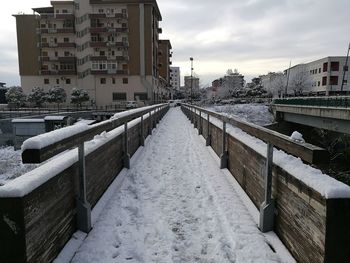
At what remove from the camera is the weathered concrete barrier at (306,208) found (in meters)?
3.03

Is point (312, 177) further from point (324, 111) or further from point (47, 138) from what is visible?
point (324, 111)

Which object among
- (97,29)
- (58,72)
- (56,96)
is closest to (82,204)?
(56,96)

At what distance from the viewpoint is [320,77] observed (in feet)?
312

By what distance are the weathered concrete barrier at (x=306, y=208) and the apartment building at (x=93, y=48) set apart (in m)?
70.3

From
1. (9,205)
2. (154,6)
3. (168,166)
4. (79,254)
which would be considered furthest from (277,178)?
(154,6)

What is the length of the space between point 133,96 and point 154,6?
20634 millimetres

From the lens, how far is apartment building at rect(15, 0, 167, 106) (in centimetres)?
7450

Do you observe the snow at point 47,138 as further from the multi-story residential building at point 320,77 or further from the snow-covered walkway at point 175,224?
the multi-story residential building at point 320,77

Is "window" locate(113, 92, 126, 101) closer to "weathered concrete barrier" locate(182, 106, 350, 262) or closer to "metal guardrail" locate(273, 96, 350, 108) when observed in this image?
"metal guardrail" locate(273, 96, 350, 108)

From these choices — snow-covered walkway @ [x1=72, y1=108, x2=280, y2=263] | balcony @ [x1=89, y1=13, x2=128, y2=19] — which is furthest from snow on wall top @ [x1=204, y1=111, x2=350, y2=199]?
balcony @ [x1=89, y1=13, x2=128, y2=19]

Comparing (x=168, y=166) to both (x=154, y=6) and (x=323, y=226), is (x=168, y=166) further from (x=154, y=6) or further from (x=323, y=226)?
(x=154, y=6)

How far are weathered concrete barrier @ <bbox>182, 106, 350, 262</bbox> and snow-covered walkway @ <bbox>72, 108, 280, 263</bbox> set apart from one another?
1.23 feet

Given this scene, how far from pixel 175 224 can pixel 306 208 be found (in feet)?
6.50

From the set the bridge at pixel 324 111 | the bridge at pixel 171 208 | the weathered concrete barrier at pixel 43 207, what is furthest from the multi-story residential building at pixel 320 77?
the weathered concrete barrier at pixel 43 207
